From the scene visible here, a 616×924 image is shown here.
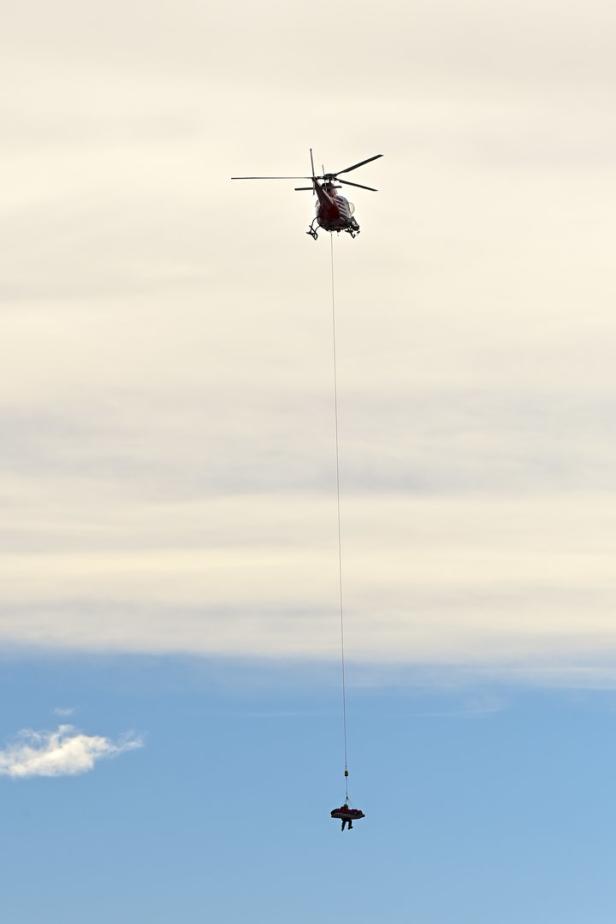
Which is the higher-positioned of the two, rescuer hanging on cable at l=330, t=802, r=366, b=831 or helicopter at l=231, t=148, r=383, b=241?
helicopter at l=231, t=148, r=383, b=241

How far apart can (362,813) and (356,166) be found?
187ft

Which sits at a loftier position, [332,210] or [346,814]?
[332,210]

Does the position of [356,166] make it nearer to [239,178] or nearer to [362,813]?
[239,178]

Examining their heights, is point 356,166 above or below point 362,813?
above

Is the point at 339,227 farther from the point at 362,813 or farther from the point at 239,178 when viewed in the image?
the point at 362,813

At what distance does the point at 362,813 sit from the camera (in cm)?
15712

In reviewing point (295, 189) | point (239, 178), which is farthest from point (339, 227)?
point (239, 178)

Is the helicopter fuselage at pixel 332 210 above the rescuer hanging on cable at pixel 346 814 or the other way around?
above

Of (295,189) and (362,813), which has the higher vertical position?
(295,189)

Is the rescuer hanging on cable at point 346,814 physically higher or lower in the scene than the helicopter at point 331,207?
lower

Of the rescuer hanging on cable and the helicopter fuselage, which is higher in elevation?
the helicopter fuselage

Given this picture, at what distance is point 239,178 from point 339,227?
1657 cm

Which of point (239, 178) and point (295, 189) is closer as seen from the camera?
point (239, 178)

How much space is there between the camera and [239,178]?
155 m
